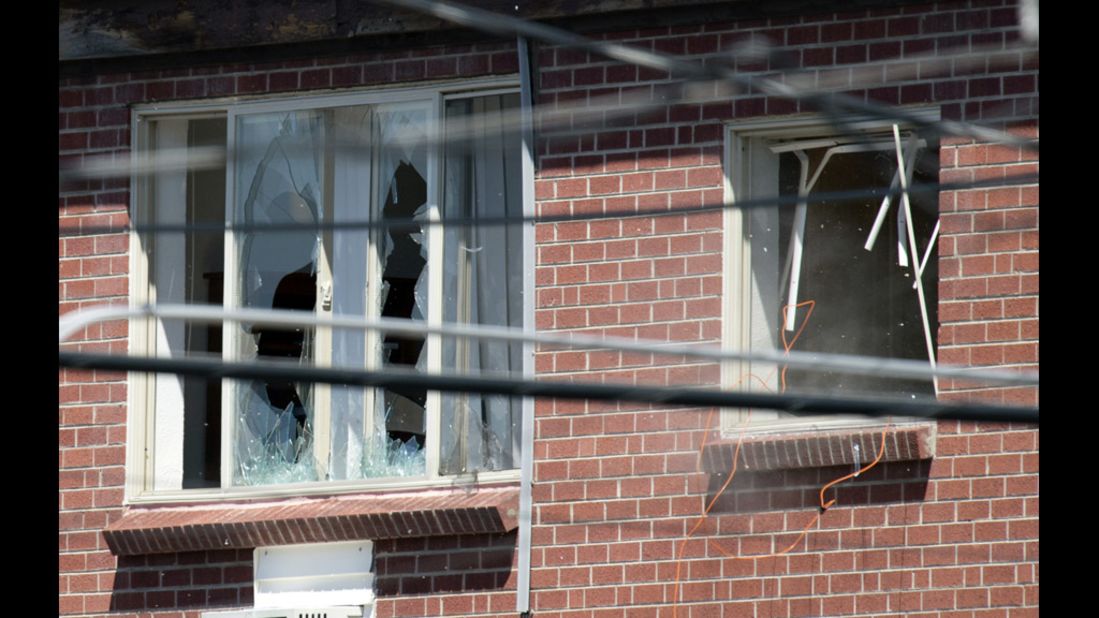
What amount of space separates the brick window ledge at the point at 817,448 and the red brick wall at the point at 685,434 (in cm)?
7

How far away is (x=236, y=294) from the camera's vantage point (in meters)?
9.46

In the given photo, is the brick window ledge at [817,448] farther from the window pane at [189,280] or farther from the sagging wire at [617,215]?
the window pane at [189,280]

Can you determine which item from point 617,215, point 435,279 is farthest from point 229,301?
point 617,215

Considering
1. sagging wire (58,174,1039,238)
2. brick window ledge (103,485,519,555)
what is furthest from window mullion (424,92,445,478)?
brick window ledge (103,485,519,555)

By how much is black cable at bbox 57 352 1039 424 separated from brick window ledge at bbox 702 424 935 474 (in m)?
4.61

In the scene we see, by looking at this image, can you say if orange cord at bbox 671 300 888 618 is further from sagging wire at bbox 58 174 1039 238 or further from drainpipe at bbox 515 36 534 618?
sagging wire at bbox 58 174 1039 238

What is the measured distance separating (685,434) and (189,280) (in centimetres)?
265

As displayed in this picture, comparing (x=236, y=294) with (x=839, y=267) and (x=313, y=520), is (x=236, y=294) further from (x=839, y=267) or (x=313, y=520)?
(x=839, y=267)

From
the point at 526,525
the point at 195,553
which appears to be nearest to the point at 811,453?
the point at 526,525

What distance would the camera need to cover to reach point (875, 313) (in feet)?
28.3

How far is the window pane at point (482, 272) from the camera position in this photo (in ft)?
29.6

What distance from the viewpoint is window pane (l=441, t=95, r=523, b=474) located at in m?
9.02

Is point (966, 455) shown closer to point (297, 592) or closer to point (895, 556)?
point (895, 556)
